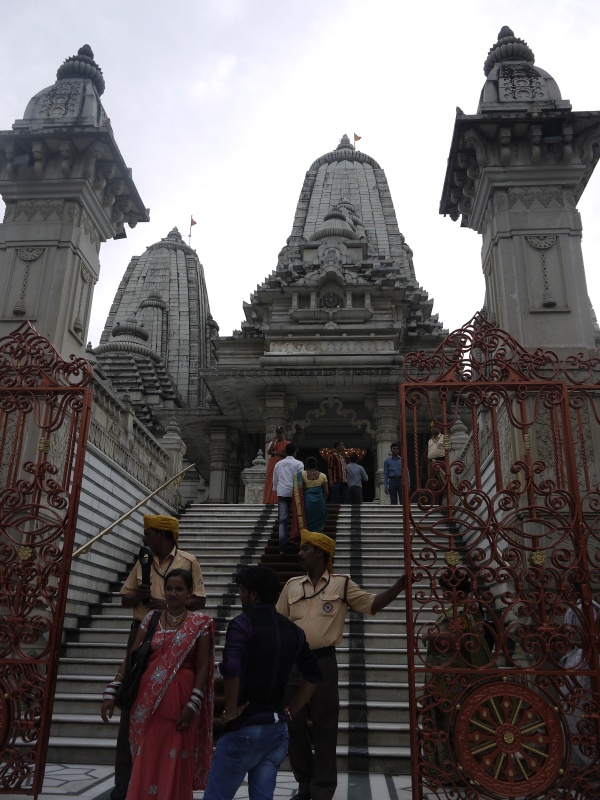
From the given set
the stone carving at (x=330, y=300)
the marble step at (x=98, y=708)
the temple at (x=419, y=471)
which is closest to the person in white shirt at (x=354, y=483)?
the temple at (x=419, y=471)

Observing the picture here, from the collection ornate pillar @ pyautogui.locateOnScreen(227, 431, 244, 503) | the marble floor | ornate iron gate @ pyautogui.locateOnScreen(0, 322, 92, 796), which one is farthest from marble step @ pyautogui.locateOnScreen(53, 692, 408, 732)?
ornate pillar @ pyautogui.locateOnScreen(227, 431, 244, 503)

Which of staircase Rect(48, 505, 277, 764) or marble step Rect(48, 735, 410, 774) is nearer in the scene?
marble step Rect(48, 735, 410, 774)

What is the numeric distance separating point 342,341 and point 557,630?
1635 centimetres

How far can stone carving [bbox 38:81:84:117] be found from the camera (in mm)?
8828

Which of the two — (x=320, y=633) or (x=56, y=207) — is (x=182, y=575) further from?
(x=56, y=207)

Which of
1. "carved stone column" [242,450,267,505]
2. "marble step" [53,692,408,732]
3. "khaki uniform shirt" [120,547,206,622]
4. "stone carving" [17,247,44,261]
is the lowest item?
"marble step" [53,692,408,732]

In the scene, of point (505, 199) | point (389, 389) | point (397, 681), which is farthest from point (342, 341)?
point (397, 681)

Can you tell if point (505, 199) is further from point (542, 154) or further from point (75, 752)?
point (75, 752)

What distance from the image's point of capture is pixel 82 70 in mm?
9398

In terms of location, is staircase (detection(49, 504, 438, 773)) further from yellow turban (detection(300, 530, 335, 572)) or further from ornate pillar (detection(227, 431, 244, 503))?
ornate pillar (detection(227, 431, 244, 503))

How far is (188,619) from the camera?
12.2 feet

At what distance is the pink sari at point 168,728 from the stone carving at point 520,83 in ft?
24.5

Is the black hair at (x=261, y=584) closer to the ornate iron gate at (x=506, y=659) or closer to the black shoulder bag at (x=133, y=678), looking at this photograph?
the black shoulder bag at (x=133, y=678)

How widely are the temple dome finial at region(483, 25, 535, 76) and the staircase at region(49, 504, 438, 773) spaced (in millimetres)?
6807
